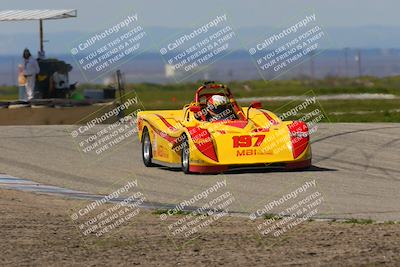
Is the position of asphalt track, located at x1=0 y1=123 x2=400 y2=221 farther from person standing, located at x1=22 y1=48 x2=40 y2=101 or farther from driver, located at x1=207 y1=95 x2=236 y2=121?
person standing, located at x1=22 y1=48 x2=40 y2=101

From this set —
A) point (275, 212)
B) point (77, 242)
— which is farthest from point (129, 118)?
point (77, 242)

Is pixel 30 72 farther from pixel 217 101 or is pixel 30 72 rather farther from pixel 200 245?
pixel 200 245

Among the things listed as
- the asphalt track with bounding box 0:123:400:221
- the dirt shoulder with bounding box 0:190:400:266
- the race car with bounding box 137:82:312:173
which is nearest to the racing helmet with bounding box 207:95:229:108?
the race car with bounding box 137:82:312:173

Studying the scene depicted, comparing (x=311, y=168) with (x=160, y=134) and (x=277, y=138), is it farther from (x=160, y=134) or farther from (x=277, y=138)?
(x=160, y=134)

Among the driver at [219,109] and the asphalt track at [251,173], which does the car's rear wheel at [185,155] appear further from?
the driver at [219,109]

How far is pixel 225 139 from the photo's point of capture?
59.6 feet

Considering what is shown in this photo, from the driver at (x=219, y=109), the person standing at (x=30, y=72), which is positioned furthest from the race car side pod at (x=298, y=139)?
the person standing at (x=30, y=72)

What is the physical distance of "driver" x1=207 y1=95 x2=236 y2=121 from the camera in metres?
19.1

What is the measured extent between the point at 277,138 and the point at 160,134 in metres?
2.07

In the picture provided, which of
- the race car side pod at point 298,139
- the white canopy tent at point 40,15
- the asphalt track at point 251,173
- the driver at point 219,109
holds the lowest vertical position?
the asphalt track at point 251,173

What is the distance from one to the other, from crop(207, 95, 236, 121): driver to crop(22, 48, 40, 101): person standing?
39.9 ft

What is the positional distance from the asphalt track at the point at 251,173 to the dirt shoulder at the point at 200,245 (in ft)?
6.23

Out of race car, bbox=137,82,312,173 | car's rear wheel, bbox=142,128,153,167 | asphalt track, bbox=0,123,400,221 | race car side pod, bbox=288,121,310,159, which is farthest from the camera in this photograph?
car's rear wheel, bbox=142,128,153,167

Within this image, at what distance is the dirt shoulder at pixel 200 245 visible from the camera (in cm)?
1013
